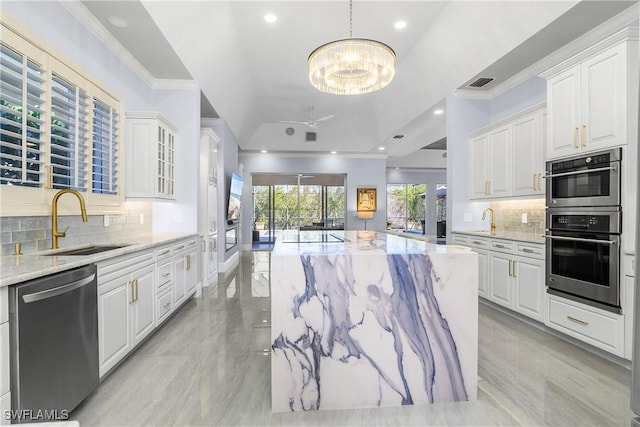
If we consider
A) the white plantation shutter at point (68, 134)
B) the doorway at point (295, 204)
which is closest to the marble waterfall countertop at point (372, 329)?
the white plantation shutter at point (68, 134)

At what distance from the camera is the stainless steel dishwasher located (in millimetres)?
1478

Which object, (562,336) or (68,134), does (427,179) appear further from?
(68,134)

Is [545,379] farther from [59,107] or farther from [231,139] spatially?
[231,139]

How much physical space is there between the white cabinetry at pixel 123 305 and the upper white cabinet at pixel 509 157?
4.11 metres

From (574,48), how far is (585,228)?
1977 mm

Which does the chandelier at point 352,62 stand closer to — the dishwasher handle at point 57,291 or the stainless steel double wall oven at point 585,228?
the stainless steel double wall oven at point 585,228

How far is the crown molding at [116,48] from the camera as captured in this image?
9.36ft

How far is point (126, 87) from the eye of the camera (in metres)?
3.79

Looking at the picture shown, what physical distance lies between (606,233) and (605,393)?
119 cm

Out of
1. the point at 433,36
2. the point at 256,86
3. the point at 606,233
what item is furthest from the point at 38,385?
the point at 256,86

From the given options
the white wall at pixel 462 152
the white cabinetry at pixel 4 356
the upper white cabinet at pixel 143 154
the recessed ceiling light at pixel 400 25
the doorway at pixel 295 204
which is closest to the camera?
the white cabinetry at pixel 4 356

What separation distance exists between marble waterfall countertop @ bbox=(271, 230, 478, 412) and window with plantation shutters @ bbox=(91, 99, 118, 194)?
2207mm

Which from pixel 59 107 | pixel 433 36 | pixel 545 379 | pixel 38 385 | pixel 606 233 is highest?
pixel 433 36

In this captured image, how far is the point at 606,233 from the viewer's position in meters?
2.63
